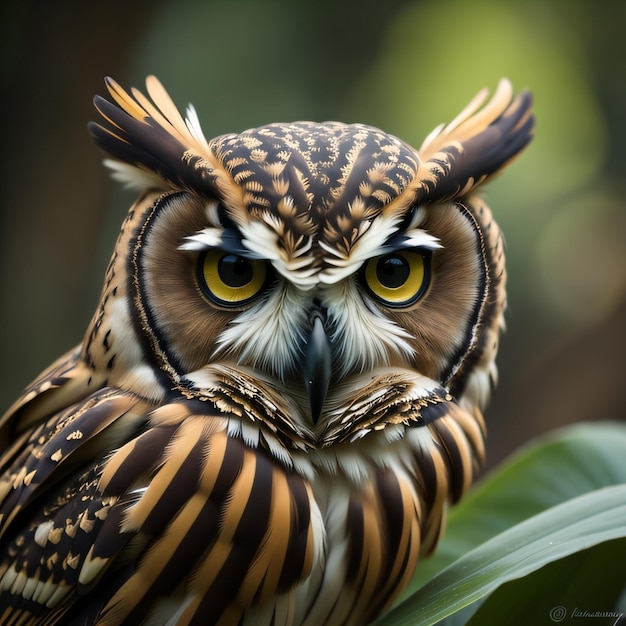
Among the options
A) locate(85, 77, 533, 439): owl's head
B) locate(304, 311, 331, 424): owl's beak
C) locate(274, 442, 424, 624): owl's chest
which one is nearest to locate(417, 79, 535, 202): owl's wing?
locate(85, 77, 533, 439): owl's head

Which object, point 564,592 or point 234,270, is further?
point 234,270

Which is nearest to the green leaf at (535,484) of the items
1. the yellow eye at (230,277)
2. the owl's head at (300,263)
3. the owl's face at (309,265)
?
the owl's head at (300,263)

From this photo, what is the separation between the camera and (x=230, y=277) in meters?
1.57

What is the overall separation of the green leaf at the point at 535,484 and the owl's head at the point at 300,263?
0.44 m

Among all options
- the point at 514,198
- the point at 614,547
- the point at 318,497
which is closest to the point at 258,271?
the point at 318,497

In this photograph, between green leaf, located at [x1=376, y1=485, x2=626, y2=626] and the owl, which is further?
the owl

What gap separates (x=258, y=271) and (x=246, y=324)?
0.34 ft

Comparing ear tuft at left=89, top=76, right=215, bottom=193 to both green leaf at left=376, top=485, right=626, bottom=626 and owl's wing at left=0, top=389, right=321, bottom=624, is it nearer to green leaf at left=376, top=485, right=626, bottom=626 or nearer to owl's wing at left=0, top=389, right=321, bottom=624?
owl's wing at left=0, top=389, right=321, bottom=624

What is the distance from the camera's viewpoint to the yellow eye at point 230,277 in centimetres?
156

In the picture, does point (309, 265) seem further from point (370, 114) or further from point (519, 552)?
point (370, 114)

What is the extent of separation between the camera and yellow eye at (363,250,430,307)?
1.58 m

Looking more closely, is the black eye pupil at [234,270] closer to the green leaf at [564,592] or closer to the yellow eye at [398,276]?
the yellow eye at [398,276]

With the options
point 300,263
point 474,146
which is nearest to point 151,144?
point 300,263

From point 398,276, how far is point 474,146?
14.4 inches
